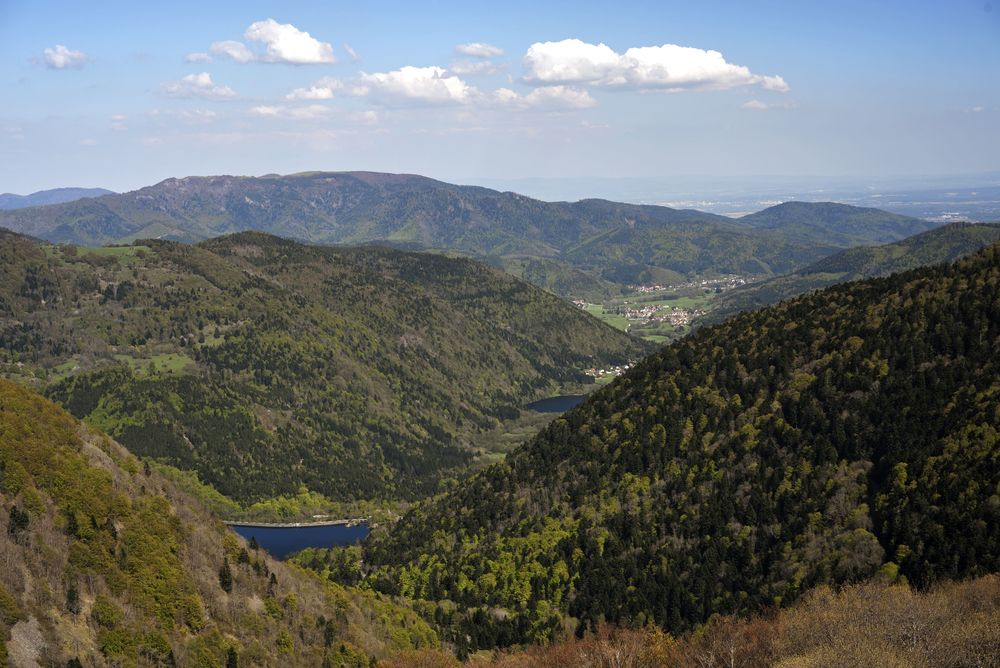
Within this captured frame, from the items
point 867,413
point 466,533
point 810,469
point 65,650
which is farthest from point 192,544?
point 867,413

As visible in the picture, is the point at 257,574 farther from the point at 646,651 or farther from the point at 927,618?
the point at 927,618

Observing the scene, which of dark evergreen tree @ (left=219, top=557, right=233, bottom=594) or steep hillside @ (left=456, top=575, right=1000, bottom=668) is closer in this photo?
steep hillside @ (left=456, top=575, right=1000, bottom=668)

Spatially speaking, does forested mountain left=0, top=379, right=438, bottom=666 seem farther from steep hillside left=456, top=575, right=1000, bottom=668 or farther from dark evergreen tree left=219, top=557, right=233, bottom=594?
steep hillside left=456, top=575, right=1000, bottom=668

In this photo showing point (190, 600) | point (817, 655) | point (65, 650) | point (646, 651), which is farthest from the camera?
point (190, 600)

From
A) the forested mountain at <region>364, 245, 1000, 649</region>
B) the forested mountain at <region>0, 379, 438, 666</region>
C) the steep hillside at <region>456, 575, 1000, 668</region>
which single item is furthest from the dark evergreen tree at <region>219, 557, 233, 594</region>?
the forested mountain at <region>364, 245, 1000, 649</region>

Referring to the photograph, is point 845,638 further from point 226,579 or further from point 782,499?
point 226,579

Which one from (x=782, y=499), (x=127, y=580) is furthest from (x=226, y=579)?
(x=782, y=499)
